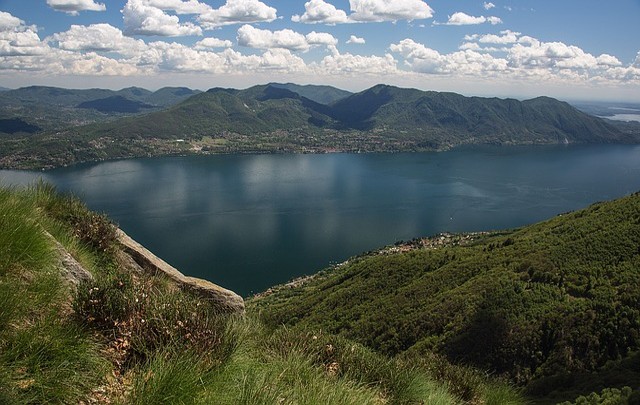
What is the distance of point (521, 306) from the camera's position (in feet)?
99.7

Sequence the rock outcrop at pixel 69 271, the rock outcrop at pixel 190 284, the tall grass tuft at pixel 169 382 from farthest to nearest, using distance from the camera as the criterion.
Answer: the rock outcrop at pixel 190 284
the rock outcrop at pixel 69 271
the tall grass tuft at pixel 169 382

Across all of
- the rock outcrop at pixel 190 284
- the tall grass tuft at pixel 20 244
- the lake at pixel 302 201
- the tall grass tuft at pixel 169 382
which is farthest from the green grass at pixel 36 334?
the lake at pixel 302 201

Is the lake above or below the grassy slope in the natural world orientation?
below

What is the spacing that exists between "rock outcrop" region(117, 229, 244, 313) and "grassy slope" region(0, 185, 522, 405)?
7.28 feet

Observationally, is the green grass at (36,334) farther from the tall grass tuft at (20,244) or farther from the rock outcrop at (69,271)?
the rock outcrop at (69,271)

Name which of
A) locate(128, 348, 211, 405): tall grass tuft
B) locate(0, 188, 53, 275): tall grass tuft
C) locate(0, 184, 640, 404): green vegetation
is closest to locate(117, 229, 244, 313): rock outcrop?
locate(0, 184, 640, 404): green vegetation

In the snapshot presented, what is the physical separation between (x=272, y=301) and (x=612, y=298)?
34.4 metres

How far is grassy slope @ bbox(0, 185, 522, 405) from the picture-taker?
2.31 metres

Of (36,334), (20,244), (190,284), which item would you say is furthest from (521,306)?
(36,334)

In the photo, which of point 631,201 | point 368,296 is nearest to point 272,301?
point 368,296

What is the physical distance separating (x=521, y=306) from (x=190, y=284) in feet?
97.7

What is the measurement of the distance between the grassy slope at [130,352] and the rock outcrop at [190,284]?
7.28 ft

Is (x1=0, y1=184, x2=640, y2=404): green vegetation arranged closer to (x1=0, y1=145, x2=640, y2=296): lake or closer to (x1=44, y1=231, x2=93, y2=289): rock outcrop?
(x1=44, y1=231, x2=93, y2=289): rock outcrop

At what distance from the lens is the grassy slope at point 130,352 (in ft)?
7.59
